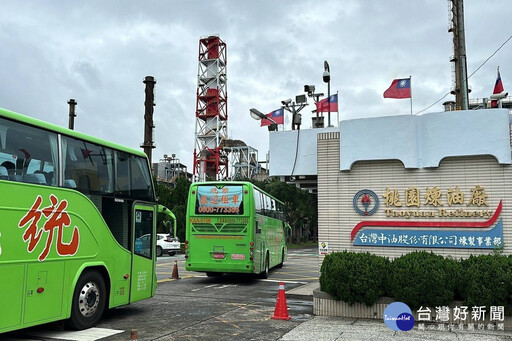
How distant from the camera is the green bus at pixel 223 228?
50.0ft

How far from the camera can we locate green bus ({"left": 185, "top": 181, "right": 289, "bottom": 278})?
15.2 meters

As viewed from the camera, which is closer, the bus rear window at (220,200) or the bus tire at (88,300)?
the bus tire at (88,300)

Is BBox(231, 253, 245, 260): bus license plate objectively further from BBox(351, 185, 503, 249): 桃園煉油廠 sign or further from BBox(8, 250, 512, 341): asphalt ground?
BBox(351, 185, 503, 249): 桃園煉油廠 sign

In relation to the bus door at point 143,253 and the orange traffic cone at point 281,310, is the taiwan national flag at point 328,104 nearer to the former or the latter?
A: the bus door at point 143,253

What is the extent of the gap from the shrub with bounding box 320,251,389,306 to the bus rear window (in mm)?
6336

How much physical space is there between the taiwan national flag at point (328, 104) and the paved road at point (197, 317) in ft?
18.8

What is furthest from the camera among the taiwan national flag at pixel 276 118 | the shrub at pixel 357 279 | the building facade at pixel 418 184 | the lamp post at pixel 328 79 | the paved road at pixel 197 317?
the taiwan national flag at pixel 276 118

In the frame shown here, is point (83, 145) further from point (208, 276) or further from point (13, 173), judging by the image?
point (208, 276)

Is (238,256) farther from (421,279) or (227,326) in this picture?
(421,279)

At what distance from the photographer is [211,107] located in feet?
249

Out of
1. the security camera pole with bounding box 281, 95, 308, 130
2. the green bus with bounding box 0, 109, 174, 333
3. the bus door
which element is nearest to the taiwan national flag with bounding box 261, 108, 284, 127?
the security camera pole with bounding box 281, 95, 308, 130

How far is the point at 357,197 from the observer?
36.4ft

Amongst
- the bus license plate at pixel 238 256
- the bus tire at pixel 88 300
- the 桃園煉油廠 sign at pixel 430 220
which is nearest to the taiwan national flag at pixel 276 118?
the 桃園煉油廠 sign at pixel 430 220

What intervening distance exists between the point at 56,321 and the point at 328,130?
7724 millimetres
